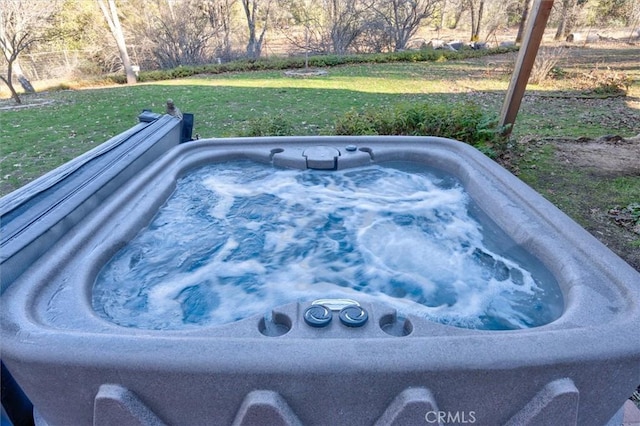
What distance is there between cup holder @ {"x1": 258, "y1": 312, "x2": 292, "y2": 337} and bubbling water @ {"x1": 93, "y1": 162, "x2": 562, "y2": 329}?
0.43 m

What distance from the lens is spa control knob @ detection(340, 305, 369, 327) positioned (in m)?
1.29

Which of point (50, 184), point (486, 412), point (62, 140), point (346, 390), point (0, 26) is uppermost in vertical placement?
point (0, 26)

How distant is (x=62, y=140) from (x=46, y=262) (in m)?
4.42

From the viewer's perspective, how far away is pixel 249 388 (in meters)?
1.11

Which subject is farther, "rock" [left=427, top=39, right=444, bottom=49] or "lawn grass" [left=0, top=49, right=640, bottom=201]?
"rock" [left=427, top=39, right=444, bottom=49]

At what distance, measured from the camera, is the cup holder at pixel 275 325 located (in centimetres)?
135

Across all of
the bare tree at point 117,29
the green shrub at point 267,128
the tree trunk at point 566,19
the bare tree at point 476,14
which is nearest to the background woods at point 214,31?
the tree trunk at point 566,19

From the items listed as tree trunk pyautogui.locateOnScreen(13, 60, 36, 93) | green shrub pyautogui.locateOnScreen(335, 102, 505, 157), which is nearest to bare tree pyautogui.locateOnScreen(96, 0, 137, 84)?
tree trunk pyautogui.locateOnScreen(13, 60, 36, 93)

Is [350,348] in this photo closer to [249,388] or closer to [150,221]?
[249,388]

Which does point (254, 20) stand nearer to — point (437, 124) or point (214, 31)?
point (214, 31)

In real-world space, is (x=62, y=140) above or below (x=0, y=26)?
below

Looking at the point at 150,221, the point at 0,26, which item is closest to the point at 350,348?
the point at 150,221

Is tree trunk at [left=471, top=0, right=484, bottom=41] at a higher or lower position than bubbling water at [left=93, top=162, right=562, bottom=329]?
higher

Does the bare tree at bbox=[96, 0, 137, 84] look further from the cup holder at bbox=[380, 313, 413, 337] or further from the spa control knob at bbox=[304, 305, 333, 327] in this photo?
the cup holder at bbox=[380, 313, 413, 337]
